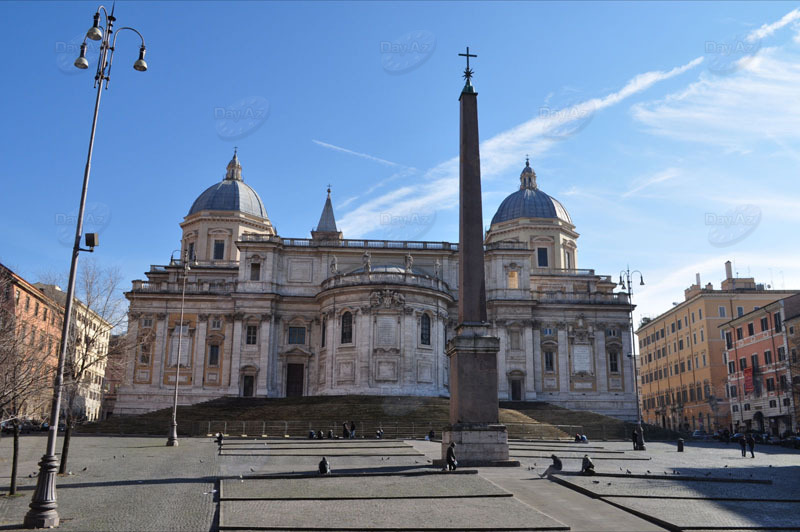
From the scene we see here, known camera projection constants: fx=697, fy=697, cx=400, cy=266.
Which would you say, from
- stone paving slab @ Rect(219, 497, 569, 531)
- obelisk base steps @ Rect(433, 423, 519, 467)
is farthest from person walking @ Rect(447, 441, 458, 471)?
stone paving slab @ Rect(219, 497, 569, 531)

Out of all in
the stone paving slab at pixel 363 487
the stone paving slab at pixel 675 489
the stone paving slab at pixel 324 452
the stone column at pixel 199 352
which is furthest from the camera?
the stone column at pixel 199 352

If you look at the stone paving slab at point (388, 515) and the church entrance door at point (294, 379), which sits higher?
the church entrance door at point (294, 379)

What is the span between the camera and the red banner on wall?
193 ft

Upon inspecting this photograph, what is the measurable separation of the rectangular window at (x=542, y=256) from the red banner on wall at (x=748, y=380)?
67.8 feet

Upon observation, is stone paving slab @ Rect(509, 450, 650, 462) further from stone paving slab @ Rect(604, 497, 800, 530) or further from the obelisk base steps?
stone paving slab @ Rect(604, 497, 800, 530)

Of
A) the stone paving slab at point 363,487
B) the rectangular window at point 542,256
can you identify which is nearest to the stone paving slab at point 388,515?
the stone paving slab at point 363,487

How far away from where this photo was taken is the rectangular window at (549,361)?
6166 cm

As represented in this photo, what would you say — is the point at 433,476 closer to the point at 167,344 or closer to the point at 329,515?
the point at 329,515

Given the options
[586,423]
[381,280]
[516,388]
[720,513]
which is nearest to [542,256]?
[516,388]

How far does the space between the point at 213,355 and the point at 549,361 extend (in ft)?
96.4

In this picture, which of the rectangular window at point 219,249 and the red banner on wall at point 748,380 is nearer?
the red banner on wall at point 748,380

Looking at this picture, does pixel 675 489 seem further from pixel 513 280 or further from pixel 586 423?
pixel 513 280

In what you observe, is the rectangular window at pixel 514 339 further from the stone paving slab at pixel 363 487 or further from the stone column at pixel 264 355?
the stone paving slab at pixel 363 487

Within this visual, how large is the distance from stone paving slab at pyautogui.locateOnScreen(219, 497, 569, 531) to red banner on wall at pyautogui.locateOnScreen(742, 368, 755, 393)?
5182 centimetres
